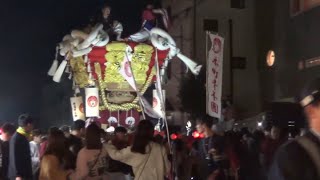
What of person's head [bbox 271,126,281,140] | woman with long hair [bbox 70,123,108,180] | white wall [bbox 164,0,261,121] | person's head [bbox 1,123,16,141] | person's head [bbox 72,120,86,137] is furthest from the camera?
white wall [bbox 164,0,261,121]

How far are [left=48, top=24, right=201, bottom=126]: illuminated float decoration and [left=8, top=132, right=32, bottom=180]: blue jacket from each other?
39.0ft

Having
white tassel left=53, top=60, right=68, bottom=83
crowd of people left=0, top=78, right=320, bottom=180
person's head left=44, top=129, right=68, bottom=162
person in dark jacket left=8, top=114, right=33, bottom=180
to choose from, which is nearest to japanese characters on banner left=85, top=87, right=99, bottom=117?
white tassel left=53, top=60, right=68, bottom=83

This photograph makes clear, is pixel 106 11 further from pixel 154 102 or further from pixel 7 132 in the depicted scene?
pixel 7 132

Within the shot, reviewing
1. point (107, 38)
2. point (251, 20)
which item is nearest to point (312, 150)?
point (107, 38)

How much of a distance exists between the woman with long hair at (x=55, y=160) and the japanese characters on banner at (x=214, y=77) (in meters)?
4.72

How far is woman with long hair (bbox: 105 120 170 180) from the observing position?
22.0 ft

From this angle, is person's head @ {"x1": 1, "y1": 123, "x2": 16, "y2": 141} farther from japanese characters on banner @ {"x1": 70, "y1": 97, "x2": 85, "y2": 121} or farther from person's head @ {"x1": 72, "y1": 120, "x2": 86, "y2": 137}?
japanese characters on banner @ {"x1": 70, "y1": 97, "x2": 85, "y2": 121}

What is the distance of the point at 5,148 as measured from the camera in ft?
28.2

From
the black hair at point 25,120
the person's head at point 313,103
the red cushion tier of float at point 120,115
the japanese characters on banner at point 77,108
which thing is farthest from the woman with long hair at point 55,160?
the red cushion tier of float at point 120,115

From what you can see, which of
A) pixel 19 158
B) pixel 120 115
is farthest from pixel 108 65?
pixel 19 158

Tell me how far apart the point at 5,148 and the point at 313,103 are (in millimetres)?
6654

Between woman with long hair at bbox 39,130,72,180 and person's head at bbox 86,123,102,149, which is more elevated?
person's head at bbox 86,123,102,149

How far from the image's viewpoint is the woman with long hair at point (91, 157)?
6.71 metres

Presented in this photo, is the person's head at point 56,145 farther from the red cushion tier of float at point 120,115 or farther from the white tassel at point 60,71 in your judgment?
the red cushion tier of float at point 120,115
